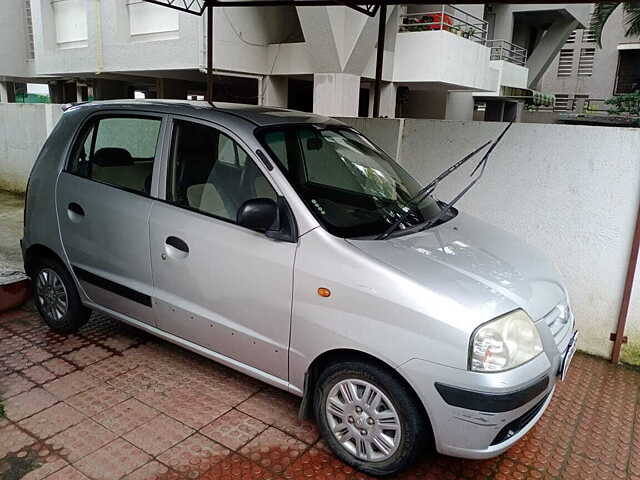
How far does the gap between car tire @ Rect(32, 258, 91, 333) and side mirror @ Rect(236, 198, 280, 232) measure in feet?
6.52

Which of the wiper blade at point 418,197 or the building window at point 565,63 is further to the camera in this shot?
the building window at point 565,63

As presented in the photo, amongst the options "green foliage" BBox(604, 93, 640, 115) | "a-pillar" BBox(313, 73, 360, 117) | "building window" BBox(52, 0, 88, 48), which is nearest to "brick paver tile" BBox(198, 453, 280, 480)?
"a-pillar" BBox(313, 73, 360, 117)

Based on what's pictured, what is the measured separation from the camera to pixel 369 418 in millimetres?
2729

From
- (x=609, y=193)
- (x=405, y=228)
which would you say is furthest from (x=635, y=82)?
(x=405, y=228)

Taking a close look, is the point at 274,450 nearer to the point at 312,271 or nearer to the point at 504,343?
the point at 312,271

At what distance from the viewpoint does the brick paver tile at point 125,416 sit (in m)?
3.16

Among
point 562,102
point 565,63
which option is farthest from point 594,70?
point 562,102

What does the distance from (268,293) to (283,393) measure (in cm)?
99

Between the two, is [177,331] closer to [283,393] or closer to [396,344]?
[283,393]

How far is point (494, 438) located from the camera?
2512 millimetres

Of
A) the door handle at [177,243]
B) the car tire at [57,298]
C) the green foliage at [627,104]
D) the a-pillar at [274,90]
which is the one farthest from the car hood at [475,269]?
the green foliage at [627,104]

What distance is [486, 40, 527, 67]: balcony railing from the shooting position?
58.1ft

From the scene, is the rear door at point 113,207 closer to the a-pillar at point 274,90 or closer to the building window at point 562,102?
the a-pillar at point 274,90

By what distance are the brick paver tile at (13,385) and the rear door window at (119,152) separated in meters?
1.47
